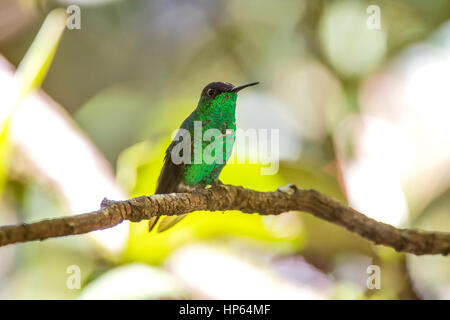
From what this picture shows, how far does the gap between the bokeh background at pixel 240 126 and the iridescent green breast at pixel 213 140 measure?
0.58 ft

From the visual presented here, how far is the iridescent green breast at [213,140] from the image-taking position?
146cm

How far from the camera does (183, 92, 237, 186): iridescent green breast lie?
1455 millimetres

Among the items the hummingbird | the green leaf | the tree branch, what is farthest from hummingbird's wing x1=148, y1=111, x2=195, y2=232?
the green leaf

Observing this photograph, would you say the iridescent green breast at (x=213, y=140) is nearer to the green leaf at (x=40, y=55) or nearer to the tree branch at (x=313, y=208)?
the tree branch at (x=313, y=208)

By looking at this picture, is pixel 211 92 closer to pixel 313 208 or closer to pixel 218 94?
pixel 218 94

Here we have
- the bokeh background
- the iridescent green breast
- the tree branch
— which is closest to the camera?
the tree branch

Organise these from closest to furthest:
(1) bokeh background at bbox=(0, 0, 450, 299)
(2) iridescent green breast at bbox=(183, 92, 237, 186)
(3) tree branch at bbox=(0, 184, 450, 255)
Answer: (3) tree branch at bbox=(0, 184, 450, 255)
(2) iridescent green breast at bbox=(183, 92, 237, 186)
(1) bokeh background at bbox=(0, 0, 450, 299)

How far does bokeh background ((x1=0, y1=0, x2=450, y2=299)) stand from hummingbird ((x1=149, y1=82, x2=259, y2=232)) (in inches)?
3.6

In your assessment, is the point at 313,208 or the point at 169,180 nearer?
the point at 313,208

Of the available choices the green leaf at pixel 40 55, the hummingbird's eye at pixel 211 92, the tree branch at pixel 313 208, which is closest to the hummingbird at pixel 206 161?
the hummingbird's eye at pixel 211 92

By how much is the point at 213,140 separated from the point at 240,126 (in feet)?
1.42

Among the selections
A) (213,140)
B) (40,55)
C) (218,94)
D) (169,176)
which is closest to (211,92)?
(218,94)

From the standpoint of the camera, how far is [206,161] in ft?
4.77

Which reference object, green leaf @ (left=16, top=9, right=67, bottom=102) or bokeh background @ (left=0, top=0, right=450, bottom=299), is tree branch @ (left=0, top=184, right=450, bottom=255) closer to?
bokeh background @ (left=0, top=0, right=450, bottom=299)
